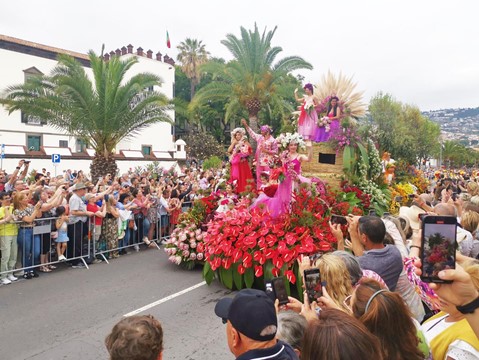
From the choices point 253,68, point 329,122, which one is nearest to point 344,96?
point 329,122

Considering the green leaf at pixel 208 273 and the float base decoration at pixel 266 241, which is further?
the green leaf at pixel 208 273

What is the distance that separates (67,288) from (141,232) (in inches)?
147

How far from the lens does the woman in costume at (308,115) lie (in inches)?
380

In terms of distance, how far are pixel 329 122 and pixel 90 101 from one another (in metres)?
9.65

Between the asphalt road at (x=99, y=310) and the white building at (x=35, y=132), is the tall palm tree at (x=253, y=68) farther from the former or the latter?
the asphalt road at (x=99, y=310)

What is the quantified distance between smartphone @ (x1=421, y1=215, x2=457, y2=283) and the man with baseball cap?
0.83 metres

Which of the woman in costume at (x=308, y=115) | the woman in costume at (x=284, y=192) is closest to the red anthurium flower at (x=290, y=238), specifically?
the woman in costume at (x=284, y=192)

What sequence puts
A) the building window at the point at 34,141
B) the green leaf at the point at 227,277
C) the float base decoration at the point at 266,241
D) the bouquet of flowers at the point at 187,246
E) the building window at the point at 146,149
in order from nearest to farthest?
the float base decoration at the point at 266,241
the green leaf at the point at 227,277
the bouquet of flowers at the point at 187,246
the building window at the point at 34,141
the building window at the point at 146,149

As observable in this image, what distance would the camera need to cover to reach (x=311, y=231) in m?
6.32

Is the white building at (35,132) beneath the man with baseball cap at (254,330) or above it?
above

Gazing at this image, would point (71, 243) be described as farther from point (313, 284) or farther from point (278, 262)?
point (313, 284)

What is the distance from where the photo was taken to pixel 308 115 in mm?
9789

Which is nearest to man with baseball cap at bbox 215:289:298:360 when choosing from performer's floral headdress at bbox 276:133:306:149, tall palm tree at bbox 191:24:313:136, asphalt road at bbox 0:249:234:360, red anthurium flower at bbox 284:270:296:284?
asphalt road at bbox 0:249:234:360

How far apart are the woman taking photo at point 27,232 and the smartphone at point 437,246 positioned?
7.19m
